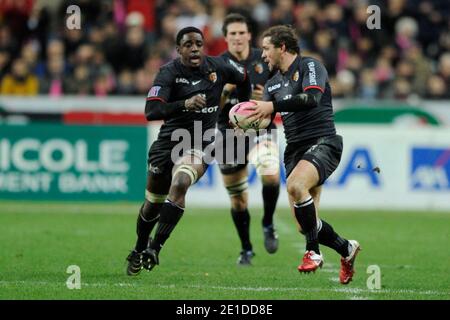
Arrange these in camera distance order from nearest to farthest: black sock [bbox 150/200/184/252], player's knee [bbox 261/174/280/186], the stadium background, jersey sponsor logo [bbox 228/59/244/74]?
black sock [bbox 150/200/184/252] → jersey sponsor logo [bbox 228/59/244/74] → player's knee [bbox 261/174/280/186] → the stadium background

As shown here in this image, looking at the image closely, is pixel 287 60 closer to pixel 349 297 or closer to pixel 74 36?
pixel 349 297

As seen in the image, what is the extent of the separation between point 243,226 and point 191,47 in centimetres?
252

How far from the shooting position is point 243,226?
11.2 m

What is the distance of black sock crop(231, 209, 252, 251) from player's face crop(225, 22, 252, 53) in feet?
6.00

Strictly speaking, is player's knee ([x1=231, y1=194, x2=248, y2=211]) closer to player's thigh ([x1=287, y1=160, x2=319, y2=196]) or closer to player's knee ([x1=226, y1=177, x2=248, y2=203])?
player's knee ([x1=226, y1=177, x2=248, y2=203])

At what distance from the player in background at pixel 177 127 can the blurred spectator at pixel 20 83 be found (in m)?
9.82

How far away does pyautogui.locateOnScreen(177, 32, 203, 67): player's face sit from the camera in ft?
31.2

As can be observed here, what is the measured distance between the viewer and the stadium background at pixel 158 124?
13.9m

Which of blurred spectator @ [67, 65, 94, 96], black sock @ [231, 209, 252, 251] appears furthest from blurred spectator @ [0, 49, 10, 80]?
black sock @ [231, 209, 252, 251]

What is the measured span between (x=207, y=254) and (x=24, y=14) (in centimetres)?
1079

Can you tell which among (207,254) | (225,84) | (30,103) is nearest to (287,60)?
(225,84)

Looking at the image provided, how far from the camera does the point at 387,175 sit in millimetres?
17750

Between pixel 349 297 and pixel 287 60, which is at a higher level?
pixel 287 60

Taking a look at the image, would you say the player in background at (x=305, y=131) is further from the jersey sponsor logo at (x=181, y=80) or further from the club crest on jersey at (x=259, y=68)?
the club crest on jersey at (x=259, y=68)
